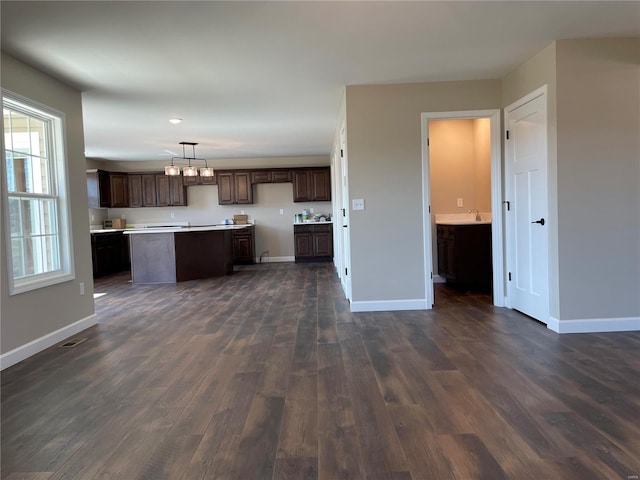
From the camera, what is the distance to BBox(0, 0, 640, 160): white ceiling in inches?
101

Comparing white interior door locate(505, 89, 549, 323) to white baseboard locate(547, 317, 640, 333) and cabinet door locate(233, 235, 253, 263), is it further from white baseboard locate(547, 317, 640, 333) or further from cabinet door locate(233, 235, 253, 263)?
cabinet door locate(233, 235, 253, 263)

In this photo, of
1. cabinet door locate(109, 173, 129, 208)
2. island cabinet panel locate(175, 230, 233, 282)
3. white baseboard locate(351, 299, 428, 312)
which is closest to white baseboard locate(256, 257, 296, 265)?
island cabinet panel locate(175, 230, 233, 282)

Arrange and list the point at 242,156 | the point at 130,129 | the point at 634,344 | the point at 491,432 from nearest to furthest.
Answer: the point at 491,432 → the point at 634,344 → the point at 130,129 → the point at 242,156

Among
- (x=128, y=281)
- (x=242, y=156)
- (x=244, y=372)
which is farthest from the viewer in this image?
(x=242, y=156)

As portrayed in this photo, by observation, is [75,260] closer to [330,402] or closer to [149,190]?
[330,402]

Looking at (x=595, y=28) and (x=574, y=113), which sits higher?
(x=595, y=28)

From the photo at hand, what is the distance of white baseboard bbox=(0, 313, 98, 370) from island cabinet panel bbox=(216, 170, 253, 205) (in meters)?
5.11

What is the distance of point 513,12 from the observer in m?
2.68

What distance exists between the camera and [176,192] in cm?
890

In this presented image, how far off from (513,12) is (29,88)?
376 centimetres

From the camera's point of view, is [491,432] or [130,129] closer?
Answer: [491,432]

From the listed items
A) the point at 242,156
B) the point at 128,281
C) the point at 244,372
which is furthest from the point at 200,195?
the point at 244,372

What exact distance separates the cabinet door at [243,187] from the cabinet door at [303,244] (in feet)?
4.66

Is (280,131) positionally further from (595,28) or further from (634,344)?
(634,344)
